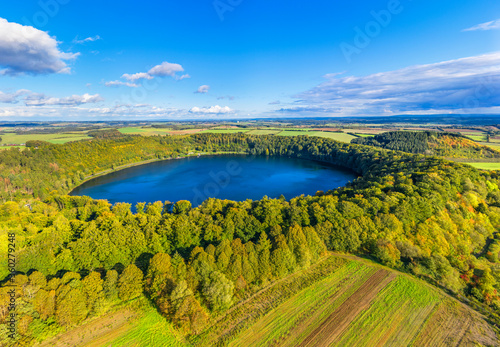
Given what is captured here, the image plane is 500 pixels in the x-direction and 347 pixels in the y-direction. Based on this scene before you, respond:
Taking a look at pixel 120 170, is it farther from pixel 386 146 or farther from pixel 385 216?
pixel 386 146

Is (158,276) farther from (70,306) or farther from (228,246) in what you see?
(228,246)

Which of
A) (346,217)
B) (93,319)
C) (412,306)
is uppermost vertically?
(346,217)

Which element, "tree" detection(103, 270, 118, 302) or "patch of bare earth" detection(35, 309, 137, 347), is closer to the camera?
"patch of bare earth" detection(35, 309, 137, 347)

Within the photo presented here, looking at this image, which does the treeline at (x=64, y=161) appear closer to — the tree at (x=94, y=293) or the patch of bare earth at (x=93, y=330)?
the tree at (x=94, y=293)

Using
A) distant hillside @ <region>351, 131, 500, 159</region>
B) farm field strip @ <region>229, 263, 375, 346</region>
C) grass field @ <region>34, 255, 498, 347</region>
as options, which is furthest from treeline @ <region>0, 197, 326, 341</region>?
distant hillside @ <region>351, 131, 500, 159</region>

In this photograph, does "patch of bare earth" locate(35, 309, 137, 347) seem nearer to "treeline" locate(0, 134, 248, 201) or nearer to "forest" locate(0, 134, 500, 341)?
"forest" locate(0, 134, 500, 341)

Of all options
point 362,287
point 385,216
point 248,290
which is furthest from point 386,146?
point 248,290

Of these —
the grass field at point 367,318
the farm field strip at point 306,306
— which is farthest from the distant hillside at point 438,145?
the farm field strip at point 306,306
